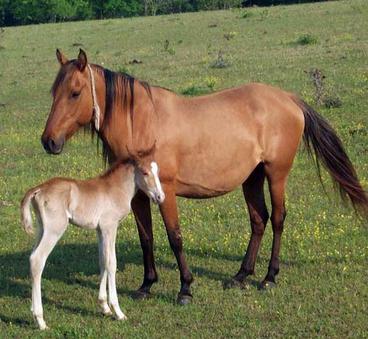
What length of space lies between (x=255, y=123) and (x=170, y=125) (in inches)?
38.8

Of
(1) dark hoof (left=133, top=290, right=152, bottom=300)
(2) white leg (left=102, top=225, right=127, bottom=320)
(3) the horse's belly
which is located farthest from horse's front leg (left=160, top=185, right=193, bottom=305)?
(2) white leg (left=102, top=225, right=127, bottom=320)

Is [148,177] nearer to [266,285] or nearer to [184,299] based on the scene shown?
[184,299]

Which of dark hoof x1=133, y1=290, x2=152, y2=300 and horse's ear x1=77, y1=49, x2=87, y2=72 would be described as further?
dark hoof x1=133, y1=290, x2=152, y2=300

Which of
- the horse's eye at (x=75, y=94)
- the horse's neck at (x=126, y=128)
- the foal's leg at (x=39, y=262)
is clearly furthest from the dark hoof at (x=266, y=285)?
the horse's eye at (x=75, y=94)

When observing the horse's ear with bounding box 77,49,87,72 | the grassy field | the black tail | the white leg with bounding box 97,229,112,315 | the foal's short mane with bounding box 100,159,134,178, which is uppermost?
the horse's ear with bounding box 77,49,87,72

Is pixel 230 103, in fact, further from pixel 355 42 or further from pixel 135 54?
pixel 135 54

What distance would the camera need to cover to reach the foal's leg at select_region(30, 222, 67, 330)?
22.9ft

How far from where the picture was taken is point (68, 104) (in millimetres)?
7379

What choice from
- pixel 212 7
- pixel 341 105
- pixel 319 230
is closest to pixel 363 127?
pixel 341 105

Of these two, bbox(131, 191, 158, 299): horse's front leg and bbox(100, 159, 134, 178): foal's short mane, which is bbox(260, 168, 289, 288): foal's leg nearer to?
bbox(131, 191, 158, 299): horse's front leg

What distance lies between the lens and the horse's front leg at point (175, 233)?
7.60 meters

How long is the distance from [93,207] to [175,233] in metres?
0.94

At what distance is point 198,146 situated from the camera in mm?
7879

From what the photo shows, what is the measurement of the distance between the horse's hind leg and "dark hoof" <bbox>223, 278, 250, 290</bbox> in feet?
0.45
